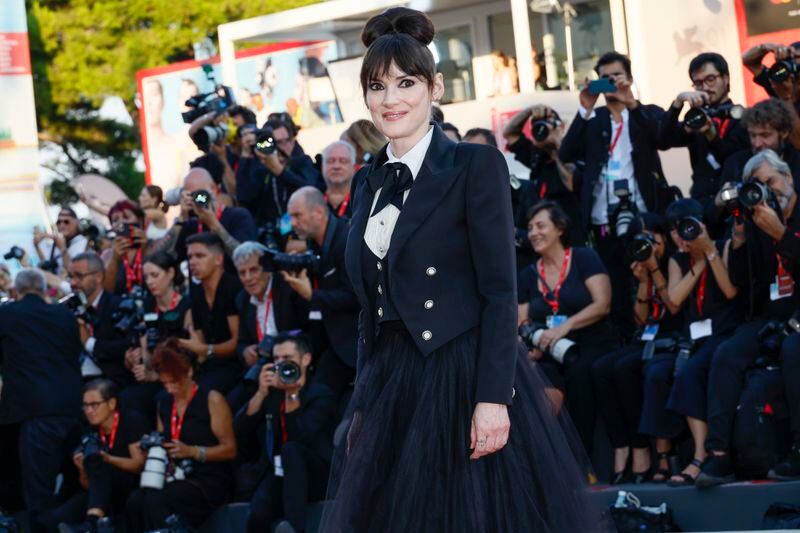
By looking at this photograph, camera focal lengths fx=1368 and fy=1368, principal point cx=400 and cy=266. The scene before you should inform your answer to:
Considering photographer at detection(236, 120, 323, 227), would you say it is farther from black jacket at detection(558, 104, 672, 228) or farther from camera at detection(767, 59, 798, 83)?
camera at detection(767, 59, 798, 83)

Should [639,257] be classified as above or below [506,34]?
below

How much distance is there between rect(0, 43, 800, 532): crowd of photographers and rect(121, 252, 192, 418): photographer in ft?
0.05

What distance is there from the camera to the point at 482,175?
3666 mm

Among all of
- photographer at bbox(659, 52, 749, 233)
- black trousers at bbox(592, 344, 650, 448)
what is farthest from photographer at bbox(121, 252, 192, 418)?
photographer at bbox(659, 52, 749, 233)

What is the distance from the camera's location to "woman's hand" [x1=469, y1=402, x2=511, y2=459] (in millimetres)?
3543

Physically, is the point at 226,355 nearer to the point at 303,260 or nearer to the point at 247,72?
the point at 303,260

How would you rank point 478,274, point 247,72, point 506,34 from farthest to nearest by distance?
point 247,72 → point 506,34 → point 478,274

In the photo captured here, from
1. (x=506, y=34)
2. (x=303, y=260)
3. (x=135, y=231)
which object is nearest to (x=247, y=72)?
(x=506, y=34)

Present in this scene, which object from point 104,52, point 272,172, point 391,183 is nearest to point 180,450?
point 272,172

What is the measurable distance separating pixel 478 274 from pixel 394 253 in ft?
0.78

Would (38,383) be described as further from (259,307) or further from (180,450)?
(259,307)

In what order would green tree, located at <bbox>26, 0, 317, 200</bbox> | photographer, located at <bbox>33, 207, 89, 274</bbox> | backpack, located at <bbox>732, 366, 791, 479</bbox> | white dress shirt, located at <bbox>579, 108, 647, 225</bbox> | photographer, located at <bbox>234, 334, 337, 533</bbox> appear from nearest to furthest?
1. backpack, located at <bbox>732, 366, 791, 479</bbox>
2. photographer, located at <bbox>234, 334, 337, 533</bbox>
3. white dress shirt, located at <bbox>579, 108, 647, 225</bbox>
4. photographer, located at <bbox>33, 207, 89, 274</bbox>
5. green tree, located at <bbox>26, 0, 317, 200</bbox>

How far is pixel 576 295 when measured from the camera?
766 cm

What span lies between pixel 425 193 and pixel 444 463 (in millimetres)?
726
